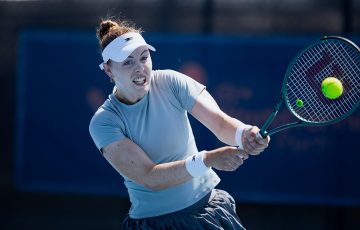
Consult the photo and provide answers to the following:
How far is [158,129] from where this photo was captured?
310 centimetres

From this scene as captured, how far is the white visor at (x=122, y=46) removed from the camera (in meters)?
3.11

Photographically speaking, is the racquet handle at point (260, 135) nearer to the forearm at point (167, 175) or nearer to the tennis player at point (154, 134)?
the tennis player at point (154, 134)

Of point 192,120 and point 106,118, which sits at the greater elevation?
point 106,118

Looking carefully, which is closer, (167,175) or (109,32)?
(167,175)

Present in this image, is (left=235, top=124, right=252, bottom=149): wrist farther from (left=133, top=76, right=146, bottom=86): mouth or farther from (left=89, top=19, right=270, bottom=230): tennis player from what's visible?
(left=133, top=76, right=146, bottom=86): mouth

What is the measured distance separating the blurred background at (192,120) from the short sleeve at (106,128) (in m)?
2.26

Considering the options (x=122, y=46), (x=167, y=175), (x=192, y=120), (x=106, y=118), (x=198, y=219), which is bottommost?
(x=198, y=219)

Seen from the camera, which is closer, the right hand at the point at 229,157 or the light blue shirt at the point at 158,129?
the right hand at the point at 229,157

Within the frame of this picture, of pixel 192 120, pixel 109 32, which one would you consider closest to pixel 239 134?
pixel 109 32

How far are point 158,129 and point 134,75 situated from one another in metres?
0.24

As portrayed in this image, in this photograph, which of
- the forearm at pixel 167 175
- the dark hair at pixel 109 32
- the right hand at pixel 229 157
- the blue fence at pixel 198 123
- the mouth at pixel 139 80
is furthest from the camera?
the blue fence at pixel 198 123

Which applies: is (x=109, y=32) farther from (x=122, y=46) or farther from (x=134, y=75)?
(x=134, y=75)

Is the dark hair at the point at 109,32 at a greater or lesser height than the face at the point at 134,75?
greater


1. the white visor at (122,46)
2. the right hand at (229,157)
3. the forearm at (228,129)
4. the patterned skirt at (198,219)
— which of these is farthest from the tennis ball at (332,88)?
the white visor at (122,46)
